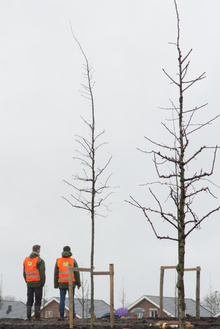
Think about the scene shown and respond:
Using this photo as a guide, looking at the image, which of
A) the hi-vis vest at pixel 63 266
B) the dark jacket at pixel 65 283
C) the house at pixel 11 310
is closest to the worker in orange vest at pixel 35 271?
the dark jacket at pixel 65 283

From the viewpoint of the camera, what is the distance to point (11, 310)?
5947 centimetres

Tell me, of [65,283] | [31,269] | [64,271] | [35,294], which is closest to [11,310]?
[35,294]

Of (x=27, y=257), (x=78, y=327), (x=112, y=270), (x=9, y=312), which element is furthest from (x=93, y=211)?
(x=9, y=312)

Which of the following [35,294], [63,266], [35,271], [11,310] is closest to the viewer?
[63,266]

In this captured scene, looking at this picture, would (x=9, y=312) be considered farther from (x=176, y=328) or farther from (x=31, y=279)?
(x=176, y=328)

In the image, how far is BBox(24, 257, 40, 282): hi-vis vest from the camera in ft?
48.9

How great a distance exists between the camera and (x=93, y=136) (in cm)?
1223

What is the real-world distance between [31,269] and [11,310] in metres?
47.0

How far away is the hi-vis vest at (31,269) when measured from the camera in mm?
14914

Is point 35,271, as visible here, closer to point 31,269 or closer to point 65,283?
point 31,269

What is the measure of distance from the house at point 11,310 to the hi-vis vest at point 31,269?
44779mm

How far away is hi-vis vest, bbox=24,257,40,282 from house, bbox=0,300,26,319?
44.8m

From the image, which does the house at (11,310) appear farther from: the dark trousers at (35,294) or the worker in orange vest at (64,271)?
the worker in orange vest at (64,271)

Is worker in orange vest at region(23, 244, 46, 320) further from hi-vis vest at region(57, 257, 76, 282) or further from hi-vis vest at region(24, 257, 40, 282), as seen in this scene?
hi-vis vest at region(57, 257, 76, 282)
